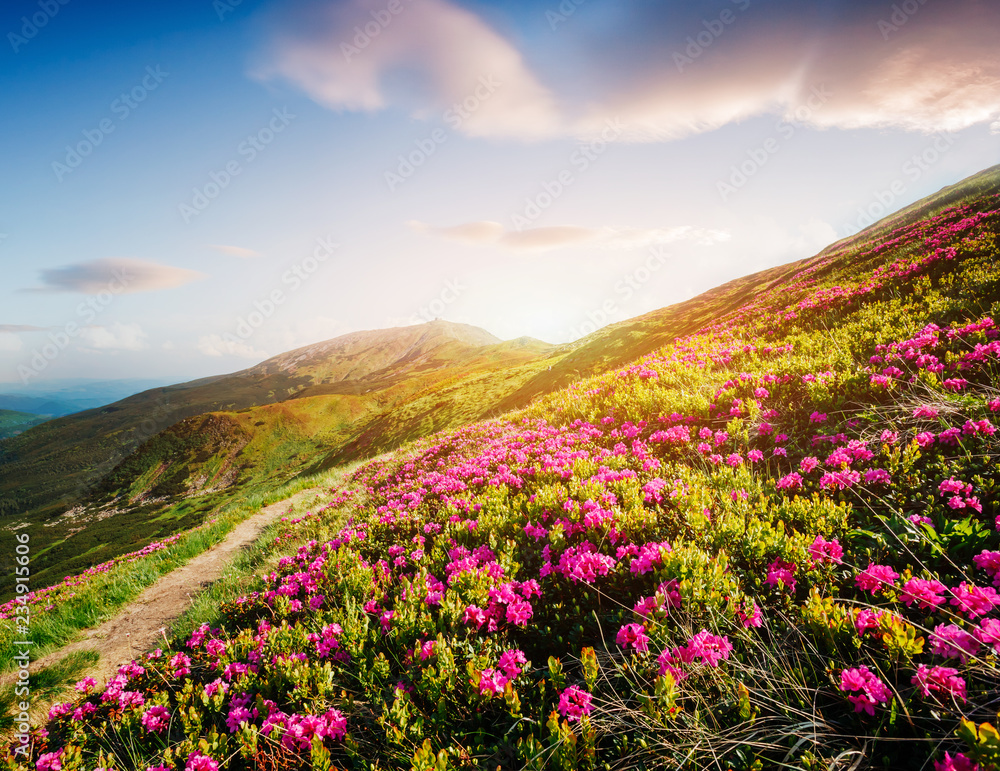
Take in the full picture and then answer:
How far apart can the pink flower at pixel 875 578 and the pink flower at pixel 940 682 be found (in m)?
0.81

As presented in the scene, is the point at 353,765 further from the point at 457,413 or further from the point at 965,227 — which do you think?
the point at 457,413

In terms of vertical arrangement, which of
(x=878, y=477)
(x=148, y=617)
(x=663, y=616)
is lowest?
(x=148, y=617)

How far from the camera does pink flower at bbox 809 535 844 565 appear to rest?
384cm

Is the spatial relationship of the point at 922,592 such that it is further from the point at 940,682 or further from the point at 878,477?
the point at 878,477

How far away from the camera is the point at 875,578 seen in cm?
333

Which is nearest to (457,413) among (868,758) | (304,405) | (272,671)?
(272,671)

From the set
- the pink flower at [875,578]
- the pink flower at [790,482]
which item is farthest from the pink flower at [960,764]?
the pink flower at [790,482]

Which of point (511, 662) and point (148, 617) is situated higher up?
point (511, 662)

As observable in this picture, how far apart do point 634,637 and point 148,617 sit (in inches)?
348

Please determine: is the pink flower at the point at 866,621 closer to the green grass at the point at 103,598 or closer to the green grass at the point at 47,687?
the green grass at the point at 47,687

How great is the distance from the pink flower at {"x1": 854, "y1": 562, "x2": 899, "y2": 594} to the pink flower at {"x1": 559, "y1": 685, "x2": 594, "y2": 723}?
8.32 feet

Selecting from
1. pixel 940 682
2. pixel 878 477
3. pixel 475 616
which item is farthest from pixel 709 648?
pixel 878 477

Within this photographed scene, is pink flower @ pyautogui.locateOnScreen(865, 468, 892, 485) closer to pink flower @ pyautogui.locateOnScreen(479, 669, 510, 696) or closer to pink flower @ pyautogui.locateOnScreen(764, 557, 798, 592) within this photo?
pink flower @ pyautogui.locateOnScreen(764, 557, 798, 592)

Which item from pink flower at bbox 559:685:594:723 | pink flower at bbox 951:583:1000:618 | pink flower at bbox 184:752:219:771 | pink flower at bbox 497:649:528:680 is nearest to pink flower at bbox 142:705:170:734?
pink flower at bbox 184:752:219:771
